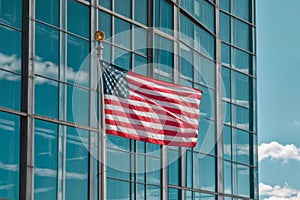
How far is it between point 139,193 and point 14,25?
723 cm

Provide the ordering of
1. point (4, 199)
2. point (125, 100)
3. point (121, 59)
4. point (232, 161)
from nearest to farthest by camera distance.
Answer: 1. point (125, 100)
2. point (4, 199)
3. point (121, 59)
4. point (232, 161)

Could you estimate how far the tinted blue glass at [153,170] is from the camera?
1165 inches

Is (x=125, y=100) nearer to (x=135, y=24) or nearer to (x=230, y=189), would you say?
(x=135, y=24)

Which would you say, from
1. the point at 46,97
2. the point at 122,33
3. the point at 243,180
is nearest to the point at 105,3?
the point at 122,33

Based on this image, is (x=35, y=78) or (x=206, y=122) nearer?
(x=35, y=78)

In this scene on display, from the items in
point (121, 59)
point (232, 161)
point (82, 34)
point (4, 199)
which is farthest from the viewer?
point (232, 161)

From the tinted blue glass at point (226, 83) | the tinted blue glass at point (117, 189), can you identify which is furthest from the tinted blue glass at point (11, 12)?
the tinted blue glass at point (226, 83)

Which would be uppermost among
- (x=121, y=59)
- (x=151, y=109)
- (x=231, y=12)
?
(x=231, y=12)

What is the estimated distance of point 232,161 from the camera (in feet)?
124

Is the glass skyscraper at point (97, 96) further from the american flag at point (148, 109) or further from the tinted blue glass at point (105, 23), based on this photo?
the american flag at point (148, 109)

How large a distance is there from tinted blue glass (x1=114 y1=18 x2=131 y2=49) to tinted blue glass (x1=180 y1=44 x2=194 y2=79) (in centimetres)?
413

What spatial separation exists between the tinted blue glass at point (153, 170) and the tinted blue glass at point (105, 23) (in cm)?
406

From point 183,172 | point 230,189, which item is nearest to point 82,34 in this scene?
point 183,172

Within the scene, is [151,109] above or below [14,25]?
below
